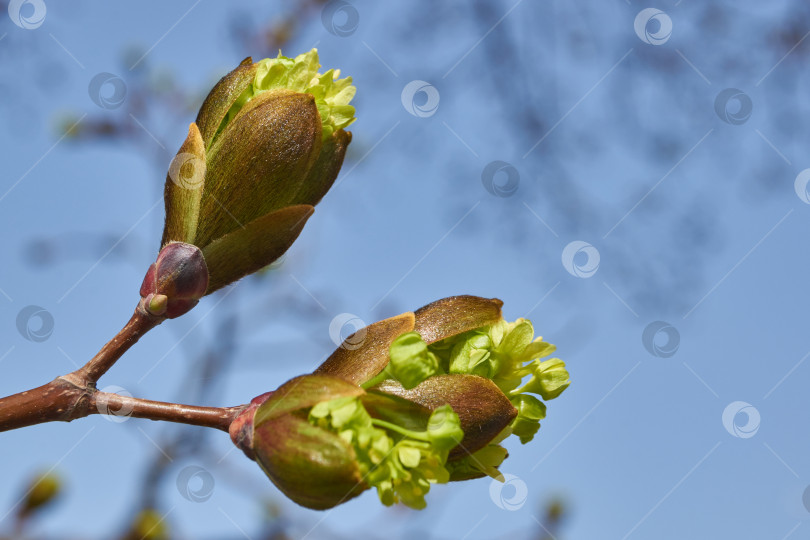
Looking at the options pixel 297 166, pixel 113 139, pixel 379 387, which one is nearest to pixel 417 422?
pixel 379 387

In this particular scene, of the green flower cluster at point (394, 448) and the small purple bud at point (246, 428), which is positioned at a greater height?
the green flower cluster at point (394, 448)

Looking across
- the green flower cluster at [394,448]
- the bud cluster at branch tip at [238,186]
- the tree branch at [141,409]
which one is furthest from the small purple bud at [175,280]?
the green flower cluster at [394,448]

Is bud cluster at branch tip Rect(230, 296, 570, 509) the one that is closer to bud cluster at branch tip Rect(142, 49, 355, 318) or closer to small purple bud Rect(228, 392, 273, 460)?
small purple bud Rect(228, 392, 273, 460)

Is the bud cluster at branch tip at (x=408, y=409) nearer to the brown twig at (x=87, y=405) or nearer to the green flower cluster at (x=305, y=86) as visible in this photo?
the brown twig at (x=87, y=405)

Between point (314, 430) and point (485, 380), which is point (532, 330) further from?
point (314, 430)

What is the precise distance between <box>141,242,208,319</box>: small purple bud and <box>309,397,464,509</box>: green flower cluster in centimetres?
26

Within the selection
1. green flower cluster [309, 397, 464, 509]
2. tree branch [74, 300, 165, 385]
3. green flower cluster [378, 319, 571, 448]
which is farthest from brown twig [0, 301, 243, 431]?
green flower cluster [378, 319, 571, 448]

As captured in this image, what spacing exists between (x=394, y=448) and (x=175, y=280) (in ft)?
1.16

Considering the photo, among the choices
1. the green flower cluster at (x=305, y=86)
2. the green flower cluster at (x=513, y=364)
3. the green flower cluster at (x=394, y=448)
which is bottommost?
the green flower cluster at (x=394, y=448)

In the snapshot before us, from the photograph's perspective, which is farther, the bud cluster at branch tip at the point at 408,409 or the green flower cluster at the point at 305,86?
the green flower cluster at the point at 305,86

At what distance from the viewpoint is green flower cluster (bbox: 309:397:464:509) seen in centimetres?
75

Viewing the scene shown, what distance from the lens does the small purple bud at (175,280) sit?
906 millimetres

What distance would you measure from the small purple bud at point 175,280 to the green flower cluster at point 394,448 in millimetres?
260

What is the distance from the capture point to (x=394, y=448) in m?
0.76
